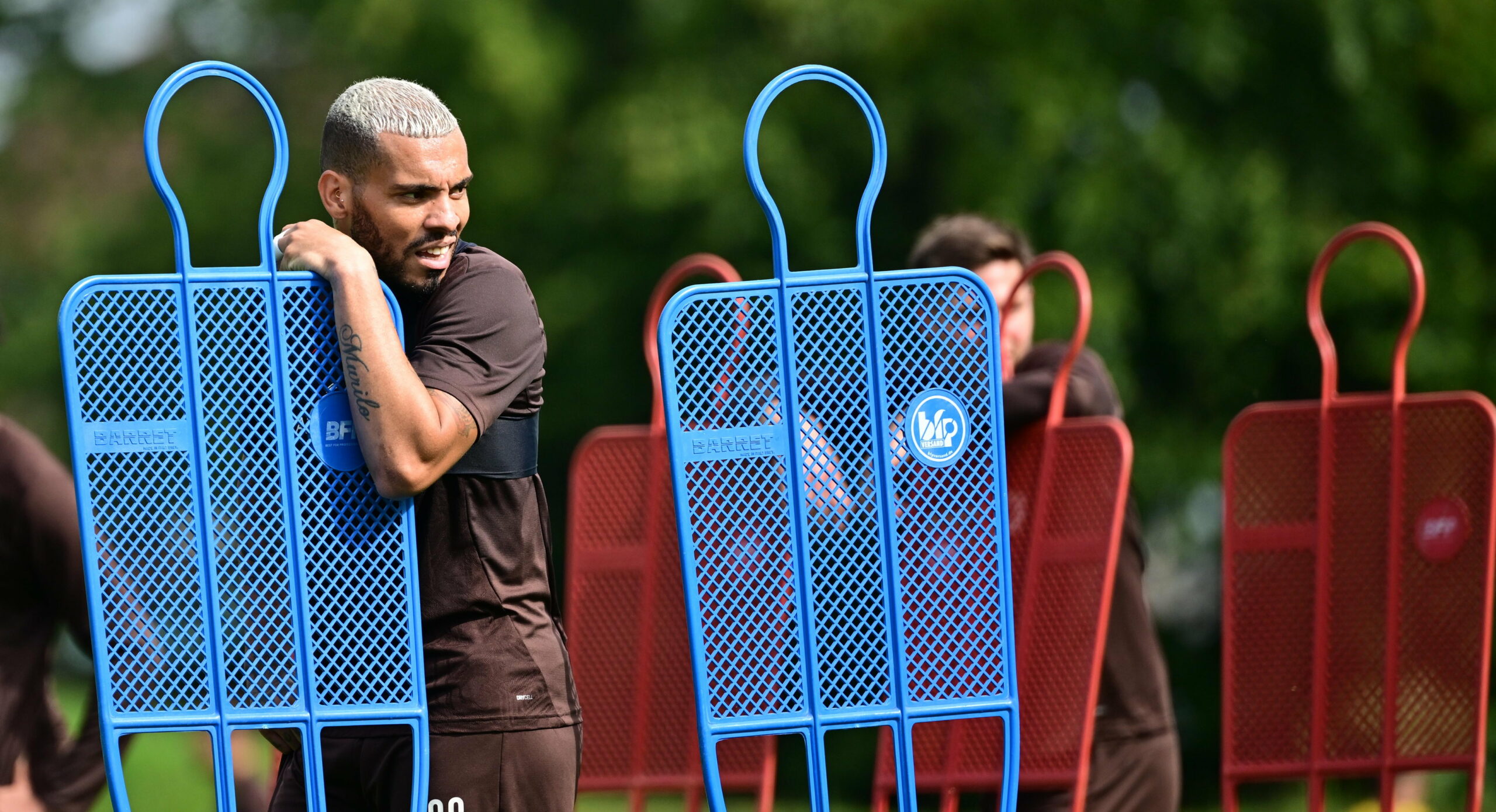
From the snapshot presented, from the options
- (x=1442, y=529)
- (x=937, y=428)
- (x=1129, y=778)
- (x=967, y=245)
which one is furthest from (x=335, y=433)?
(x=1442, y=529)

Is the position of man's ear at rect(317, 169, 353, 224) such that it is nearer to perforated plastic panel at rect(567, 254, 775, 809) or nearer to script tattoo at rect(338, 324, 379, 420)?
script tattoo at rect(338, 324, 379, 420)

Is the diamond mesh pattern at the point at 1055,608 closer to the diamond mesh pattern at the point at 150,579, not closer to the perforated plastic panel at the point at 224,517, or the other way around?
the perforated plastic panel at the point at 224,517

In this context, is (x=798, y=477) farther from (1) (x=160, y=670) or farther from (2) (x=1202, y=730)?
(2) (x=1202, y=730)

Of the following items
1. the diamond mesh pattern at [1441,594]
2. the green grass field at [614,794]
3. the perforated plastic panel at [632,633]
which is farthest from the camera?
the green grass field at [614,794]

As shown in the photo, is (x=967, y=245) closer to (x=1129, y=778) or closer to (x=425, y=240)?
(x=1129, y=778)

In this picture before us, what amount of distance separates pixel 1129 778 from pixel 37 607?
2.72 m

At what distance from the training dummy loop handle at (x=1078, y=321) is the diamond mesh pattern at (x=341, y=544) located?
1946mm

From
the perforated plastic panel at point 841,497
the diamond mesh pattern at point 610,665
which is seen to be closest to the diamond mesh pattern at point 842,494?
the perforated plastic panel at point 841,497

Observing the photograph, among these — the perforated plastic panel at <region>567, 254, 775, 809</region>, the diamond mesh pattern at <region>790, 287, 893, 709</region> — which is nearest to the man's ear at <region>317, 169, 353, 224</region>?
the diamond mesh pattern at <region>790, 287, 893, 709</region>

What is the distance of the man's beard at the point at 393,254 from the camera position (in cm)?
290

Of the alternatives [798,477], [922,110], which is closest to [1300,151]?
[922,110]

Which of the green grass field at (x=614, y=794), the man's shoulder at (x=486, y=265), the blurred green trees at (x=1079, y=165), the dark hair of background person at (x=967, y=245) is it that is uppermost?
the blurred green trees at (x=1079, y=165)

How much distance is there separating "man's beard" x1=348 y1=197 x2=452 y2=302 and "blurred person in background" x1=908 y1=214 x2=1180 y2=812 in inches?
71.0

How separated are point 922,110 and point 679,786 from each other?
26.4 ft
